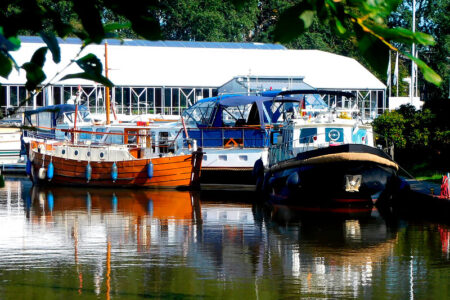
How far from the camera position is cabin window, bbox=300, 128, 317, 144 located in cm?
2722

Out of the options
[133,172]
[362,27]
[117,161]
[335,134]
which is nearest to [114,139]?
[117,161]

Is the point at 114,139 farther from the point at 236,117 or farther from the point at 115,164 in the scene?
the point at 236,117

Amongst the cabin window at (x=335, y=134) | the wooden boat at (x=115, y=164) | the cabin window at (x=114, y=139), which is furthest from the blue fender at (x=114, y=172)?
the cabin window at (x=335, y=134)

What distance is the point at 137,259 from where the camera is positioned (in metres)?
16.3

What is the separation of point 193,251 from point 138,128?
752 inches

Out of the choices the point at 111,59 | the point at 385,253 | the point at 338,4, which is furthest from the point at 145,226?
the point at 111,59

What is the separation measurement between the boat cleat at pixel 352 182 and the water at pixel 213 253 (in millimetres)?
910

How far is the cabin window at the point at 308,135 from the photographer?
1072 inches

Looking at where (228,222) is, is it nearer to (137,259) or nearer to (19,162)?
(137,259)

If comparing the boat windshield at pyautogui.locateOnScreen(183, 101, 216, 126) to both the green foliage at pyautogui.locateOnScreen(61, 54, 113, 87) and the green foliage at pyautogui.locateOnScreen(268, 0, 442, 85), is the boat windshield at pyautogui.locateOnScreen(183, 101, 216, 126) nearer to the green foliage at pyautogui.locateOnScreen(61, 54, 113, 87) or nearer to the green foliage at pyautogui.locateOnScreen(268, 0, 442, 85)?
the green foliage at pyautogui.locateOnScreen(61, 54, 113, 87)

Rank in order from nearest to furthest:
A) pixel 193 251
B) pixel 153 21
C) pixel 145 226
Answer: pixel 153 21 → pixel 193 251 → pixel 145 226

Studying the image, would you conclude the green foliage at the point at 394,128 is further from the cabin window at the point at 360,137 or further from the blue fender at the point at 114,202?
the blue fender at the point at 114,202

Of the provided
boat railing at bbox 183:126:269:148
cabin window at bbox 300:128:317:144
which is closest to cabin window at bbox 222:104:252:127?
boat railing at bbox 183:126:269:148

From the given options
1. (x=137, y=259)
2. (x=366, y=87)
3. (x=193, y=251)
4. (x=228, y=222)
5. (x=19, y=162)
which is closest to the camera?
(x=137, y=259)
